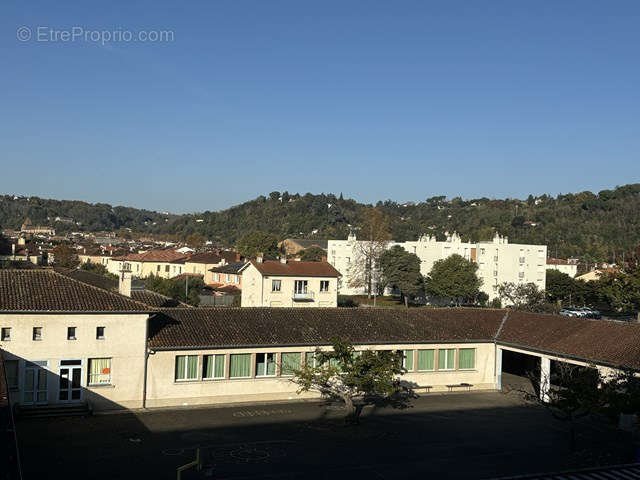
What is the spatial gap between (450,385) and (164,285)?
4319 cm

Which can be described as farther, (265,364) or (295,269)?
(295,269)

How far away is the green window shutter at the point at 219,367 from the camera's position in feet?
103

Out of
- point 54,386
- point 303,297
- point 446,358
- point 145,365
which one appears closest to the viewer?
point 54,386

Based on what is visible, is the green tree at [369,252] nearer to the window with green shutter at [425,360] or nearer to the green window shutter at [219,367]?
the window with green shutter at [425,360]

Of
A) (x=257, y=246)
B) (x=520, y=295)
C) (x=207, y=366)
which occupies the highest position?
(x=257, y=246)

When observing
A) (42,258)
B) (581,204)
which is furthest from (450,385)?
(581,204)

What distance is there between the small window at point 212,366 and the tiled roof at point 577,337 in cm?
1559

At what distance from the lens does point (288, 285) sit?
59.1m

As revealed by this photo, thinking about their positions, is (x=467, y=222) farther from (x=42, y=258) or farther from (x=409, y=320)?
(x=409, y=320)

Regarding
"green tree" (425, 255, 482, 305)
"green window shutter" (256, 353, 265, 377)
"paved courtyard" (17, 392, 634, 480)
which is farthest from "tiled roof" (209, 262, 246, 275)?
"paved courtyard" (17, 392, 634, 480)

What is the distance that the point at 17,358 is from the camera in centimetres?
2739

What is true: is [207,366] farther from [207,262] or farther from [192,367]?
[207,262]

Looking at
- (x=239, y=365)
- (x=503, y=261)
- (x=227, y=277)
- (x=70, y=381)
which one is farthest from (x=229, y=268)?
(x=70, y=381)

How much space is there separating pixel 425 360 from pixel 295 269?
Answer: 25.6 metres
